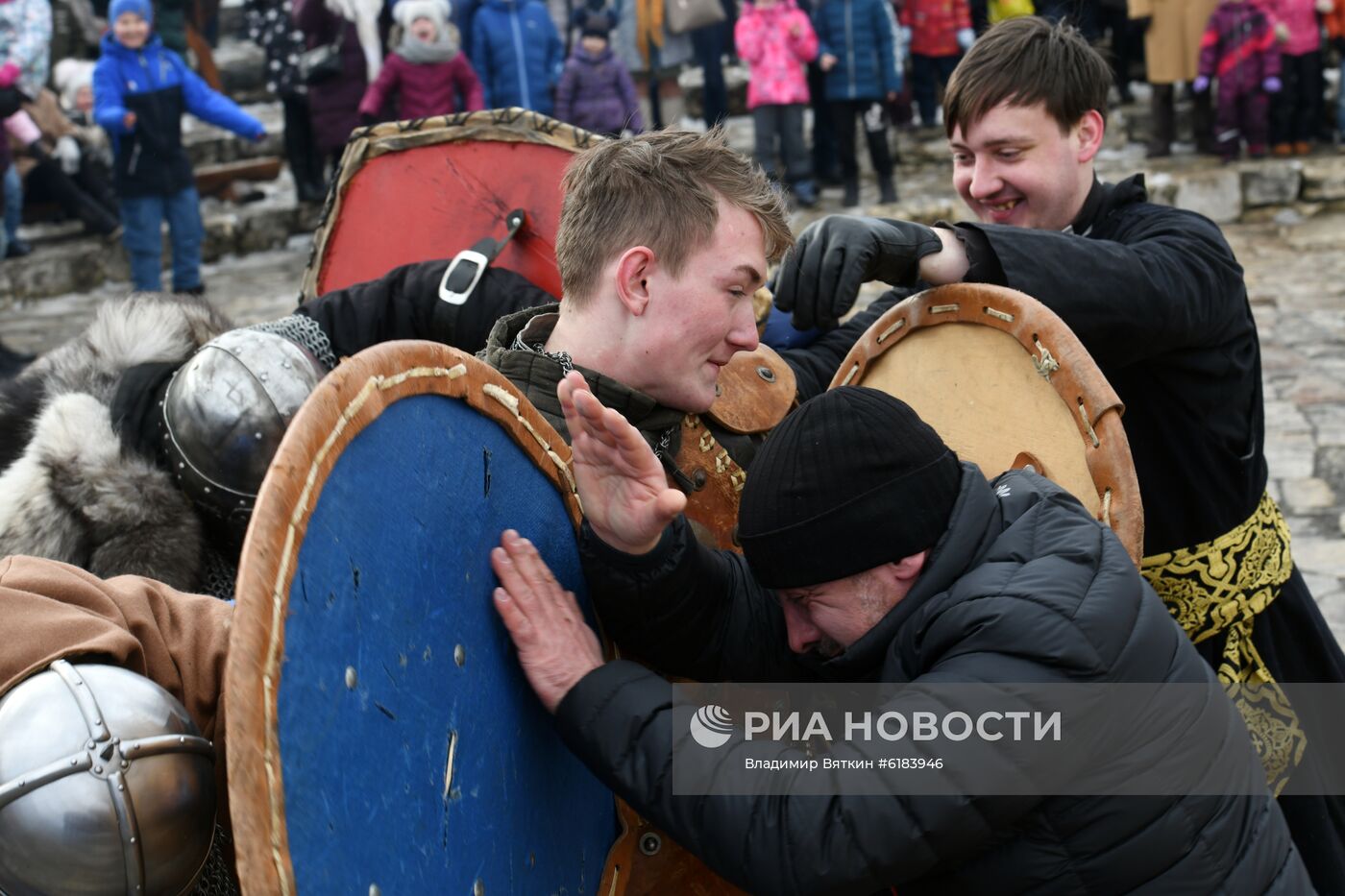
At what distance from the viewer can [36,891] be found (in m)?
1.45

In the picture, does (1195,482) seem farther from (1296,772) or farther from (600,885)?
(600,885)

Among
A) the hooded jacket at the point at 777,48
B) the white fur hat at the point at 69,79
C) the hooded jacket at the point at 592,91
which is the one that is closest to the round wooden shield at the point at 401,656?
the hooded jacket at the point at 592,91

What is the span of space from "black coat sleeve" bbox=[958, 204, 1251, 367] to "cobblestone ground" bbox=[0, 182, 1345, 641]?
2.68 m

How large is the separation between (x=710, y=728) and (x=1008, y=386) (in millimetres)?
926

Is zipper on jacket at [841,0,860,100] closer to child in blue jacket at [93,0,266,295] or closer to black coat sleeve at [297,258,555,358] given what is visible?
child in blue jacket at [93,0,266,295]

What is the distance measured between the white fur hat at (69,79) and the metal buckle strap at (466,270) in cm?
814

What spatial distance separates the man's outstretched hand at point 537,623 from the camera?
1.72 m

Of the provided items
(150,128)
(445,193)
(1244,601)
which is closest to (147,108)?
(150,128)

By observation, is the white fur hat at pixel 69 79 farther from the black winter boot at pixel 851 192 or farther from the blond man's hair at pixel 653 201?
the blond man's hair at pixel 653 201

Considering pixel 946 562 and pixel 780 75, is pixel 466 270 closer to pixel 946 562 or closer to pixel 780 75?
pixel 946 562

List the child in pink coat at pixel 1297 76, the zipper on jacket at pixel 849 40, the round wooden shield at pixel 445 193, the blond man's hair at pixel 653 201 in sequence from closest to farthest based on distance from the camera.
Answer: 1. the blond man's hair at pixel 653 201
2. the round wooden shield at pixel 445 193
3. the zipper on jacket at pixel 849 40
4. the child in pink coat at pixel 1297 76

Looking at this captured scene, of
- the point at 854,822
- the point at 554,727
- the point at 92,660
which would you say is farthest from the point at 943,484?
the point at 92,660

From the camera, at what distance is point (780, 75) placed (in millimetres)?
9883

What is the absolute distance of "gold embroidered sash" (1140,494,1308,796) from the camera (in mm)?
2688
